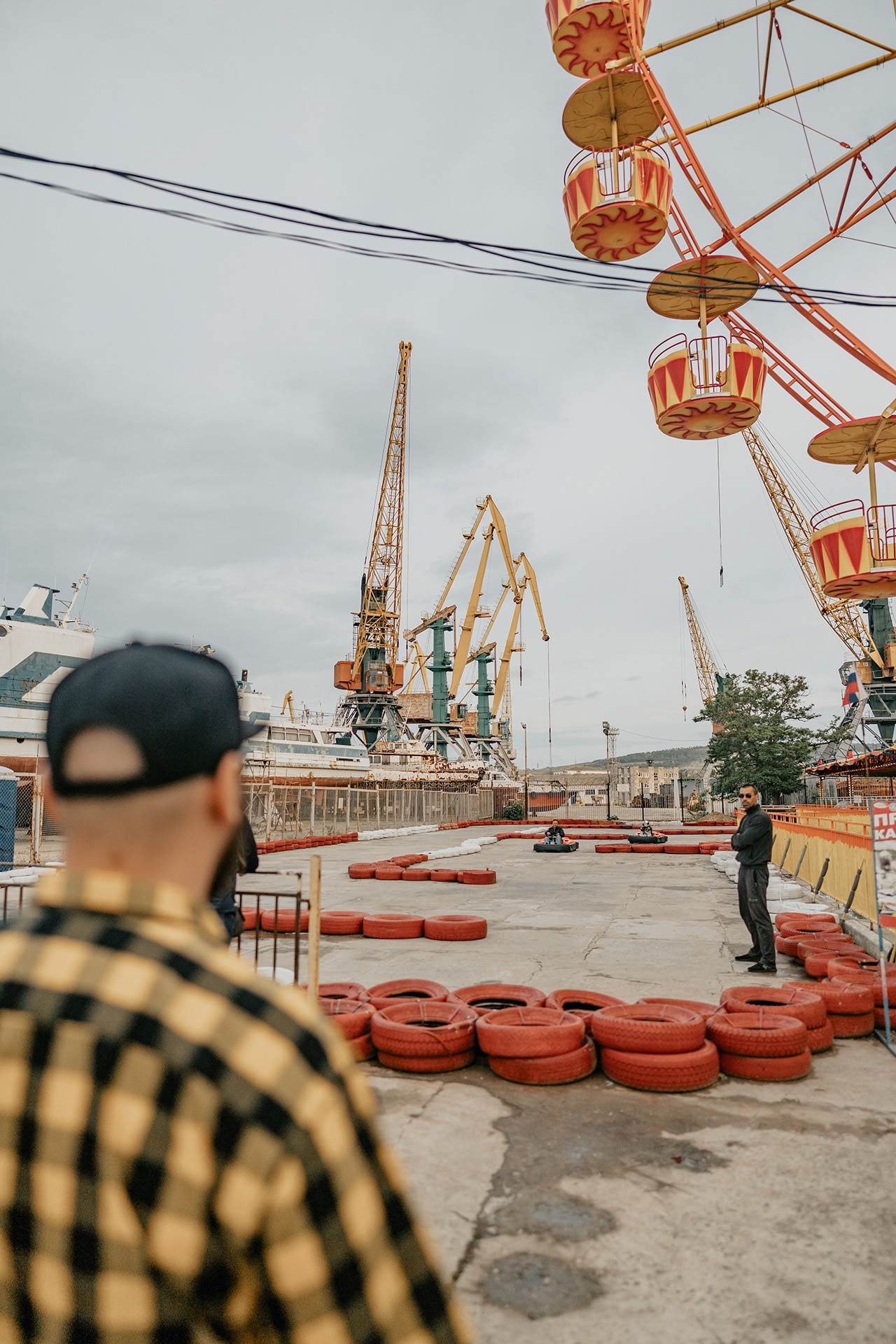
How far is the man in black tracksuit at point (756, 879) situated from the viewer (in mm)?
8734

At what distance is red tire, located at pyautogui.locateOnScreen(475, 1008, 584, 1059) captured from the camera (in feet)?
17.8

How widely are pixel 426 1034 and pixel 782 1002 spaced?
2908mm

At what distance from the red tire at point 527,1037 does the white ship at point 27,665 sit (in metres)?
33.4

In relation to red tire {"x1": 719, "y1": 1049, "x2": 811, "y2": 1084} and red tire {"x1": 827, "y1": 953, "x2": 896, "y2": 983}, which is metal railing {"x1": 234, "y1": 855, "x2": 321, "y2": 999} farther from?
red tire {"x1": 827, "y1": 953, "x2": 896, "y2": 983}

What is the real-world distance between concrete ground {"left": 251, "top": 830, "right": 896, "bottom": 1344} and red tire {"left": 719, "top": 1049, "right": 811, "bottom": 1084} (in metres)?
0.08

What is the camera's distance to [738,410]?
37.3ft

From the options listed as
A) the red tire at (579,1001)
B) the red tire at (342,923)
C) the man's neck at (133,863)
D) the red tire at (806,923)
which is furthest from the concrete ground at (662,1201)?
the red tire at (342,923)

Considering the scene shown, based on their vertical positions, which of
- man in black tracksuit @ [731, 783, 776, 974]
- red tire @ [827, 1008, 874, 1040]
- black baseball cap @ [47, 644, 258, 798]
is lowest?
red tire @ [827, 1008, 874, 1040]

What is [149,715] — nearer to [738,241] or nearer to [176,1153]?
[176,1153]

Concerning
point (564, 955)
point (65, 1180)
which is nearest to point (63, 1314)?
point (65, 1180)

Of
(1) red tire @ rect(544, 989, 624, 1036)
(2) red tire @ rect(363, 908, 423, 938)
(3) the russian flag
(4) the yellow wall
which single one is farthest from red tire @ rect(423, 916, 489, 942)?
(3) the russian flag

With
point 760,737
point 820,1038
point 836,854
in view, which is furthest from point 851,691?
point 820,1038

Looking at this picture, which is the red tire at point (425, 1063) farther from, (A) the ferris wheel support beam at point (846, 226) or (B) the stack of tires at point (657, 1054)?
(A) the ferris wheel support beam at point (846, 226)

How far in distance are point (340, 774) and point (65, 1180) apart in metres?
55.9
